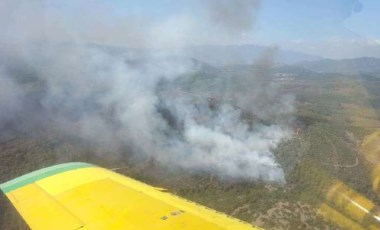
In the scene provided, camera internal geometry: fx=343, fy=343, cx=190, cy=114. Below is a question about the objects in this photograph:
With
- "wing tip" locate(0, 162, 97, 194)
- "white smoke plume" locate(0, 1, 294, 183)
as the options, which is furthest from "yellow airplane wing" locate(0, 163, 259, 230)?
"white smoke plume" locate(0, 1, 294, 183)

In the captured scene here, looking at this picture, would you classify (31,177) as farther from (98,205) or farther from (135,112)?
(135,112)

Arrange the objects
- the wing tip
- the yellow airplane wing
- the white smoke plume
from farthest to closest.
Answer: the white smoke plume → the wing tip → the yellow airplane wing

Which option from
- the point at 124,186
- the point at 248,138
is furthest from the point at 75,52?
the point at 124,186

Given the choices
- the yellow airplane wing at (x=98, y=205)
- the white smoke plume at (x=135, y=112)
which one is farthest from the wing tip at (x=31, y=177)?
the white smoke plume at (x=135, y=112)

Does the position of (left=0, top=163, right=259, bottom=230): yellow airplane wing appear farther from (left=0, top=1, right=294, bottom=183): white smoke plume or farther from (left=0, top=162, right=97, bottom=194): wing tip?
(left=0, top=1, right=294, bottom=183): white smoke plume

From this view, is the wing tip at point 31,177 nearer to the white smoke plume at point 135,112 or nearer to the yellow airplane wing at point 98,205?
the yellow airplane wing at point 98,205

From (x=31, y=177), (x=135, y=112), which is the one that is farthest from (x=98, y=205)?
(x=135, y=112)

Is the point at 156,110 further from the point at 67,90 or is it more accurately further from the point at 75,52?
the point at 67,90
